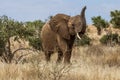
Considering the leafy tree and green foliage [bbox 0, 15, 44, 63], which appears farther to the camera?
the leafy tree

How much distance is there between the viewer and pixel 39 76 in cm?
1122

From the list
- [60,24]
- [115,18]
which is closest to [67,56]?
[60,24]

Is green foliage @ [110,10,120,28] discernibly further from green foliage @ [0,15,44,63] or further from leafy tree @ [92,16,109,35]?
green foliage @ [0,15,44,63]

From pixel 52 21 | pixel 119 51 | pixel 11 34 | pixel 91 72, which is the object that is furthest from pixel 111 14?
pixel 91 72

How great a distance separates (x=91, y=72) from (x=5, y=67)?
2.15 meters

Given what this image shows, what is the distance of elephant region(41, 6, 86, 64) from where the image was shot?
16266 mm

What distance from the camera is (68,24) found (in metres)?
16.9

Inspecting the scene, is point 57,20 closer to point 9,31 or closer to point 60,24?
point 60,24

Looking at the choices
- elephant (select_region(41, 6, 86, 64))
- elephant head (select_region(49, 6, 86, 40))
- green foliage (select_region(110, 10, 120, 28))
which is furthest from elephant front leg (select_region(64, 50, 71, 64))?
green foliage (select_region(110, 10, 120, 28))

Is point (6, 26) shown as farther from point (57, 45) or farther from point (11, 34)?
point (57, 45)

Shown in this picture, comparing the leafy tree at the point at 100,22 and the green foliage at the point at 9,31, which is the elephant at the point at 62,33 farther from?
the leafy tree at the point at 100,22

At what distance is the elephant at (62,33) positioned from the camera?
53.4 ft

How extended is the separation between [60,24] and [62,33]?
1.58 feet

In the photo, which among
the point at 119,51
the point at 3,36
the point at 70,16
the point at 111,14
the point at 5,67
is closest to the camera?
the point at 5,67
